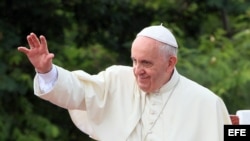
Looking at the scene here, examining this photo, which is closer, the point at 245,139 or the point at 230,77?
the point at 245,139

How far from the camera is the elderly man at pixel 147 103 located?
14.8 ft

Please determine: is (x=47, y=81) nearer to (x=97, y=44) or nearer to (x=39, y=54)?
(x=39, y=54)

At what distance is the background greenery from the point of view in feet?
27.1

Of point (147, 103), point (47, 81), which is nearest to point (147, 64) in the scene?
point (147, 103)

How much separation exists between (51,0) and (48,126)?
1.18 m

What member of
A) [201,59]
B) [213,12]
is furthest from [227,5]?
[201,59]

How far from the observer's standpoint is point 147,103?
4641 millimetres

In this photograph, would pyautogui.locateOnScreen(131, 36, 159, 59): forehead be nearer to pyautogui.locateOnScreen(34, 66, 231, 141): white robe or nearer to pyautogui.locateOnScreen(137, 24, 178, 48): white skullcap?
pyautogui.locateOnScreen(137, 24, 178, 48): white skullcap

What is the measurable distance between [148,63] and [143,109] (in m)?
0.35

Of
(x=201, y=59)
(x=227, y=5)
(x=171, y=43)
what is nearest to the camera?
(x=171, y=43)

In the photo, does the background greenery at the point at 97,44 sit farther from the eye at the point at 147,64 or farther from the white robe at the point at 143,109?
the eye at the point at 147,64

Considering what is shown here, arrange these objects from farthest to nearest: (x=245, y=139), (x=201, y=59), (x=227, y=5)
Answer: (x=227, y=5), (x=201, y=59), (x=245, y=139)

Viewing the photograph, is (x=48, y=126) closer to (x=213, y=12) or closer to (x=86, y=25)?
(x=86, y=25)

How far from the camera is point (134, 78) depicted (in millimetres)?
4648
